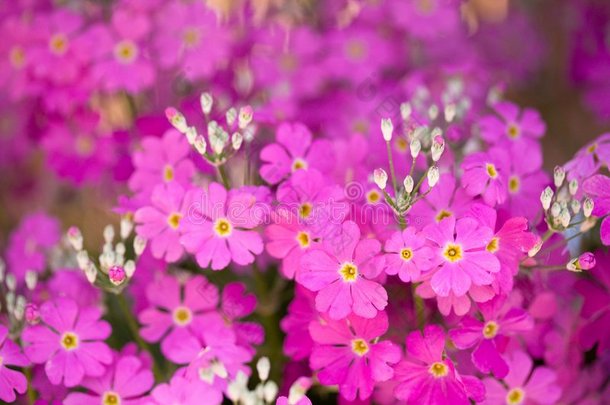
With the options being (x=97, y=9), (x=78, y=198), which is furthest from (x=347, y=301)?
(x=78, y=198)

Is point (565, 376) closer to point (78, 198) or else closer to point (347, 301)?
point (347, 301)

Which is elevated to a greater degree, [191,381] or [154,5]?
[154,5]

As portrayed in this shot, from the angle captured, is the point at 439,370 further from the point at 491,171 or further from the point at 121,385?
the point at 121,385

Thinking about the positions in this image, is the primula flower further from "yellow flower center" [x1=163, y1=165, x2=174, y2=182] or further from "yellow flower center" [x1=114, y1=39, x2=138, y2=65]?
"yellow flower center" [x1=114, y1=39, x2=138, y2=65]

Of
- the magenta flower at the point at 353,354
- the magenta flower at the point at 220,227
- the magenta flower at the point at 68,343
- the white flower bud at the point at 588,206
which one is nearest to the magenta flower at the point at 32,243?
the magenta flower at the point at 68,343

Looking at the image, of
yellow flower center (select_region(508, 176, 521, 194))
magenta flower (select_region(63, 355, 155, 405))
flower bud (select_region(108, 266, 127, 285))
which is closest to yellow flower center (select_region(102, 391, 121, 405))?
magenta flower (select_region(63, 355, 155, 405))

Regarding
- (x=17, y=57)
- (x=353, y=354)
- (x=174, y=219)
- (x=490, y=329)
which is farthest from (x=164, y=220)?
(x=17, y=57)
